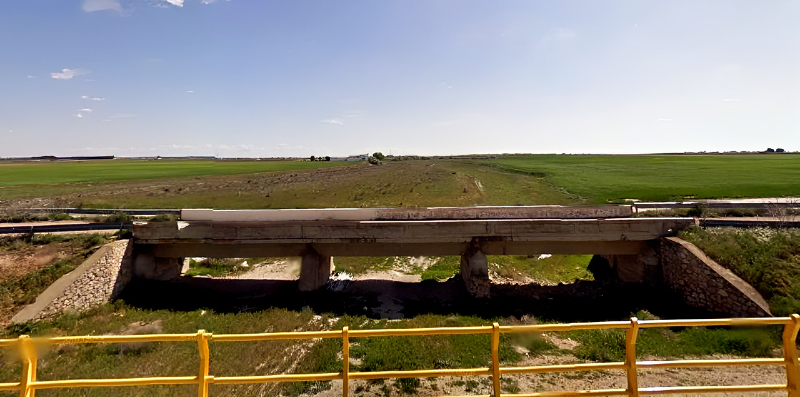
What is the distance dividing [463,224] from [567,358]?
8.69m

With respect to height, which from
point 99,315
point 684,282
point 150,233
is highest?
point 150,233

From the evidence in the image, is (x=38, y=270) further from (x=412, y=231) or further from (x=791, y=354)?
(x=791, y=354)

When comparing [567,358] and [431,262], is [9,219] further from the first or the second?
[567,358]

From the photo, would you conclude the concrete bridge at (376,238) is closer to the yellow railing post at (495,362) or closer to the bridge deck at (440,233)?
the bridge deck at (440,233)

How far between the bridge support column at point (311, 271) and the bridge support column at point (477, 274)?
8380 mm

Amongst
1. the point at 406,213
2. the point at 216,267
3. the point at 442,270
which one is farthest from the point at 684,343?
the point at 216,267

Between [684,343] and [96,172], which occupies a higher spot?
[96,172]

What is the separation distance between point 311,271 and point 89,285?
10.3 metres

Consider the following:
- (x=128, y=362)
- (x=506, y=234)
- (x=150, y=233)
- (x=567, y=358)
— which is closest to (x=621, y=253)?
(x=506, y=234)

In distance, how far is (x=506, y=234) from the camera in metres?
18.8

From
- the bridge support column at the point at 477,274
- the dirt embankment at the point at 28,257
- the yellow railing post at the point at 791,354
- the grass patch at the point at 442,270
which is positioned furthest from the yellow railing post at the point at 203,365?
the dirt embankment at the point at 28,257

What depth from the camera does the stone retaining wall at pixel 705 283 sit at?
13562mm

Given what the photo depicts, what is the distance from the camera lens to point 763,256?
1514 cm

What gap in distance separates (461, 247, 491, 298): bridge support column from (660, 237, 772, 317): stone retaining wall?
30.2 feet
